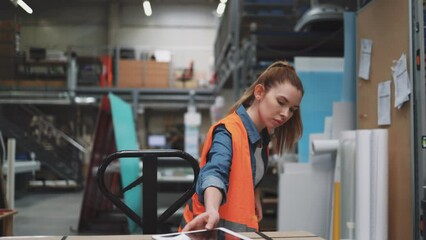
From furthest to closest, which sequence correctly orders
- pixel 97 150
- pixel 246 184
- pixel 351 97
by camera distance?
pixel 97 150 < pixel 351 97 < pixel 246 184

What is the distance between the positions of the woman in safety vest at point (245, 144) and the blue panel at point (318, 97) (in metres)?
2.00

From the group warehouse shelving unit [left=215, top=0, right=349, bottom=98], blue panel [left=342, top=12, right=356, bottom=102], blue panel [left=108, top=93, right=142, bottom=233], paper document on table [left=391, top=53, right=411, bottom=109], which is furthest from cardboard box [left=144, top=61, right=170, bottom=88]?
paper document on table [left=391, top=53, right=411, bottom=109]

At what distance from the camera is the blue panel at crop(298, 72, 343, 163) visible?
3496 mm

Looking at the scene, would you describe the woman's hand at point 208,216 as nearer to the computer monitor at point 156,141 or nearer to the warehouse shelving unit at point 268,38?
the warehouse shelving unit at point 268,38

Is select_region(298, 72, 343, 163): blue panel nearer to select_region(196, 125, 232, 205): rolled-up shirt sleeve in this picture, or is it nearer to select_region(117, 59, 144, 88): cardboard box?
select_region(196, 125, 232, 205): rolled-up shirt sleeve

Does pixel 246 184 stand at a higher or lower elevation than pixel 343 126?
lower

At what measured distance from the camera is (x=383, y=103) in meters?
2.27

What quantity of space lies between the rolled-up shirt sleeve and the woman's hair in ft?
0.64

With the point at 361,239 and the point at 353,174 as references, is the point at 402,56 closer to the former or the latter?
the point at 353,174

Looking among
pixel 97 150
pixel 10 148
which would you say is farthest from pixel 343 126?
pixel 97 150

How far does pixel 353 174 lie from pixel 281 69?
102cm

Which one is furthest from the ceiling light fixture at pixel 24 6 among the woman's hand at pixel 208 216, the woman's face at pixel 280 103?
the woman's hand at pixel 208 216

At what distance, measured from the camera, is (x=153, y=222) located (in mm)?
1491

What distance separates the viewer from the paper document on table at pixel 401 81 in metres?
1.99
